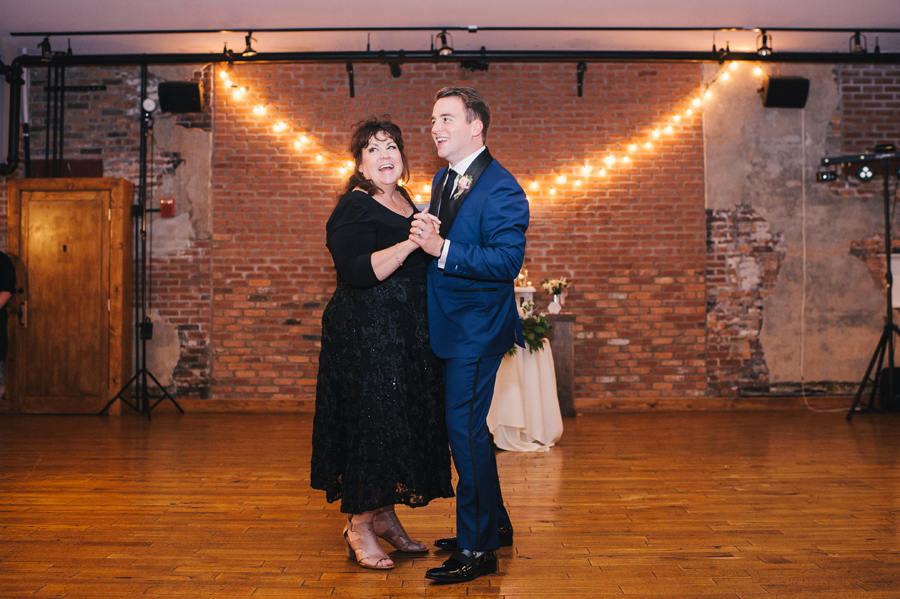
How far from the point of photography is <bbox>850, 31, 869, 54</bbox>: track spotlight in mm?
5730

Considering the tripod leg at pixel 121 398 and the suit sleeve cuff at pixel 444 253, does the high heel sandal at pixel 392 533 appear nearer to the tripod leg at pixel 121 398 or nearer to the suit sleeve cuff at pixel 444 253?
the suit sleeve cuff at pixel 444 253

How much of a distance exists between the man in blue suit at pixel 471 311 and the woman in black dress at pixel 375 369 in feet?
0.45

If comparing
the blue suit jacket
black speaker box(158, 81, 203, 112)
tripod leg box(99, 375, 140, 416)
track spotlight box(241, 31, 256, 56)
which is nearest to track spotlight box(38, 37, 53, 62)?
black speaker box(158, 81, 203, 112)

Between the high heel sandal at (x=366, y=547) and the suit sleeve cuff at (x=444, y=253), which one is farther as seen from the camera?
the high heel sandal at (x=366, y=547)

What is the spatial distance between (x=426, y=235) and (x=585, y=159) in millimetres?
4641

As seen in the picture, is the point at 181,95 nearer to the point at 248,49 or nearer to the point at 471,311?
the point at 248,49

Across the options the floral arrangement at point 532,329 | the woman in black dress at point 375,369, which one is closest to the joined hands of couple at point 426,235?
the woman in black dress at point 375,369

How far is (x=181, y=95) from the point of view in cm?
625

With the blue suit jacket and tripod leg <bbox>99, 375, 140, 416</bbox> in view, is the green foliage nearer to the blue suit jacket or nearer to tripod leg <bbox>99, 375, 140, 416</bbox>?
the blue suit jacket

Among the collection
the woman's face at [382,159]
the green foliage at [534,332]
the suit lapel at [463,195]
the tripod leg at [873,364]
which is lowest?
the tripod leg at [873,364]

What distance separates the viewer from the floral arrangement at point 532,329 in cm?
459

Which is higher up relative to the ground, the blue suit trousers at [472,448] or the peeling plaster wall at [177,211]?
the peeling plaster wall at [177,211]

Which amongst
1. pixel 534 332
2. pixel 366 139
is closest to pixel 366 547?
pixel 366 139

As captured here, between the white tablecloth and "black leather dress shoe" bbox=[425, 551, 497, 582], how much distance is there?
7.36ft
